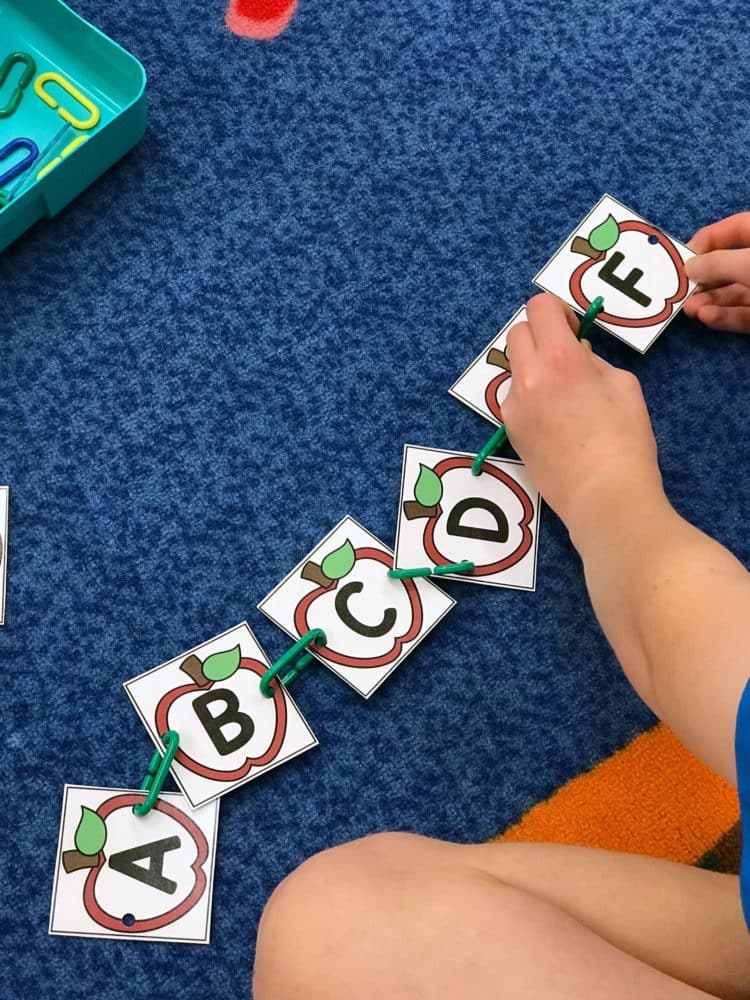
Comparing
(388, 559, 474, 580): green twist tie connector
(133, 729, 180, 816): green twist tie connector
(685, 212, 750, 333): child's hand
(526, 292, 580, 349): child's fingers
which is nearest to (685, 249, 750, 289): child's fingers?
(685, 212, 750, 333): child's hand

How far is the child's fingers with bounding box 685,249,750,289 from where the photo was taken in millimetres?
874

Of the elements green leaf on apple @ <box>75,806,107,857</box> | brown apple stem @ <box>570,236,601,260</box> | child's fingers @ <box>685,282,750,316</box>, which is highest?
brown apple stem @ <box>570,236,601,260</box>

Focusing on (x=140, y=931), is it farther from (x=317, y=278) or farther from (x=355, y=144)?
(x=355, y=144)

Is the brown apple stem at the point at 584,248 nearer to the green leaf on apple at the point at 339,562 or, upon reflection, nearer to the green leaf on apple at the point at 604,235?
the green leaf on apple at the point at 604,235

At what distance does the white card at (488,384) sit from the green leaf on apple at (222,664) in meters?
0.29

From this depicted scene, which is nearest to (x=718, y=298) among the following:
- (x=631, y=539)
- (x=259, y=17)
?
(x=631, y=539)

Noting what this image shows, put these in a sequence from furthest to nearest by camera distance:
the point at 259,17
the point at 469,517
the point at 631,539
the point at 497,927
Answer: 1. the point at 259,17
2. the point at 469,517
3. the point at 631,539
4. the point at 497,927

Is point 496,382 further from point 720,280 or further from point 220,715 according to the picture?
point 220,715

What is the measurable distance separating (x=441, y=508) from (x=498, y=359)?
0.14 m

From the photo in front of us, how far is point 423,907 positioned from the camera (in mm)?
617

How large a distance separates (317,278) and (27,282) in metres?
0.26

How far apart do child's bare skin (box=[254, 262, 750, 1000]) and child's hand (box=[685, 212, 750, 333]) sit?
8.2 inches

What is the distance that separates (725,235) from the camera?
0.90m

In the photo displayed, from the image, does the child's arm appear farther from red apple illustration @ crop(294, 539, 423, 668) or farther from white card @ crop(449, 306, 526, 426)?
red apple illustration @ crop(294, 539, 423, 668)
